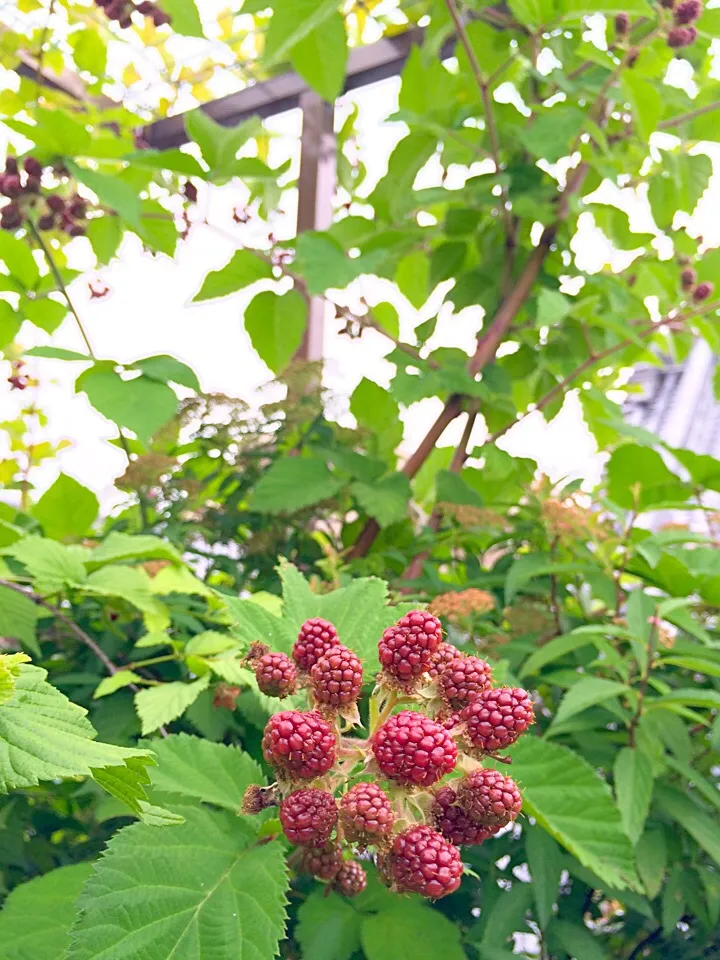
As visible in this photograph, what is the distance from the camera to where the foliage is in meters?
0.40

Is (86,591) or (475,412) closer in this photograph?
(86,591)

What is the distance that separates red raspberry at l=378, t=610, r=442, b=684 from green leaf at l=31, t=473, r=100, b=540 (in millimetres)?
645

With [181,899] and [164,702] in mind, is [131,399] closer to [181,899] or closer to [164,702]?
[164,702]

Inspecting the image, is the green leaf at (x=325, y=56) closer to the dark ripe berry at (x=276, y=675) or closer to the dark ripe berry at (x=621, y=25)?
the dark ripe berry at (x=621, y=25)

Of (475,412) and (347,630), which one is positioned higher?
(475,412)

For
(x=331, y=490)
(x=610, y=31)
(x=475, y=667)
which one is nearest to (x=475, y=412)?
(x=331, y=490)

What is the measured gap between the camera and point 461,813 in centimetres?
30

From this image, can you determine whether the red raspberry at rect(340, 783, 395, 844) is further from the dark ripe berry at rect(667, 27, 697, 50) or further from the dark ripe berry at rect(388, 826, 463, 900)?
the dark ripe berry at rect(667, 27, 697, 50)

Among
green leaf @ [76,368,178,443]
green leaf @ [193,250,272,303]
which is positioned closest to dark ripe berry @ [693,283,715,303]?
green leaf @ [193,250,272,303]

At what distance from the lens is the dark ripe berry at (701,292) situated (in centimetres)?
91

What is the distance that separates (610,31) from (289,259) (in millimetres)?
489

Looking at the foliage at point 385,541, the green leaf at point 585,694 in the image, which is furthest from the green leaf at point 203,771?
the green leaf at point 585,694

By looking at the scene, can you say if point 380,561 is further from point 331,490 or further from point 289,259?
point 289,259

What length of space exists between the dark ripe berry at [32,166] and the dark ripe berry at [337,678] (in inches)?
27.4
